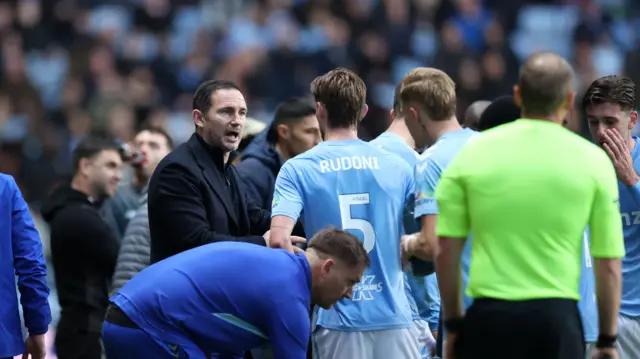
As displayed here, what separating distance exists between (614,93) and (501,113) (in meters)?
0.64

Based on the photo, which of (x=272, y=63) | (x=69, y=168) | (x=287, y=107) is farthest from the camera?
(x=272, y=63)

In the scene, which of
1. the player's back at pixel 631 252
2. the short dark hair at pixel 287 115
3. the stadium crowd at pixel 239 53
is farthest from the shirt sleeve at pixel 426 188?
the stadium crowd at pixel 239 53

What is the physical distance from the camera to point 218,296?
5543 millimetres

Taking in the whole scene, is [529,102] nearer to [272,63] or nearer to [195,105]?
[195,105]

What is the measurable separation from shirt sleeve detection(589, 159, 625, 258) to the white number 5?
1.70m

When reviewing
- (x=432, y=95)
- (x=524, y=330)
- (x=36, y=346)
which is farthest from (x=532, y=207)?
(x=36, y=346)

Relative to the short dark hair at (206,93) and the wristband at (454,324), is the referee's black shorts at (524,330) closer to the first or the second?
the wristband at (454,324)

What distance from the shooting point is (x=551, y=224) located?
4.75 meters

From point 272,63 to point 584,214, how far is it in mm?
12309

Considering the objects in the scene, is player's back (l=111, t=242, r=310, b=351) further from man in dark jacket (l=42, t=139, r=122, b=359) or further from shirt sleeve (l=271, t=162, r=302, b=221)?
man in dark jacket (l=42, t=139, r=122, b=359)

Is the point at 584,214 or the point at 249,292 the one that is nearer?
the point at 584,214

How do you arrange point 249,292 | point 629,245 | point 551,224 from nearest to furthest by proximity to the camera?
point 551,224
point 249,292
point 629,245

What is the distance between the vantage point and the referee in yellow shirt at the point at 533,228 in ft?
15.5

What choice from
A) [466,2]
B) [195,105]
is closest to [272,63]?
[466,2]
